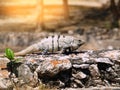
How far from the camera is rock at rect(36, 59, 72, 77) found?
1043 centimetres

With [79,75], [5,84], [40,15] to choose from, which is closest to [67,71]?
[79,75]

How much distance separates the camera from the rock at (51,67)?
10.4m

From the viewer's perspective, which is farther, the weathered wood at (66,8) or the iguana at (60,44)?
the weathered wood at (66,8)

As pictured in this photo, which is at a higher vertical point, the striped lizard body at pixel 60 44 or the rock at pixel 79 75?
the striped lizard body at pixel 60 44

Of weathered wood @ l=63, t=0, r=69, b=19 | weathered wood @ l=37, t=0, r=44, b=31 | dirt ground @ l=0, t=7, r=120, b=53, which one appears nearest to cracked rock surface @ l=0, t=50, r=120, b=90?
dirt ground @ l=0, t=7, r=120, b=53

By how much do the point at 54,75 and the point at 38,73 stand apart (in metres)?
0.35

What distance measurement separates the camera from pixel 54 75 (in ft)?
34.6

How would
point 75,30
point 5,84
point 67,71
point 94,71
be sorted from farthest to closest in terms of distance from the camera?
point 75,30, point 94,71, point 67,71, point 5,84

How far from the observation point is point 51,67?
10414 millimetres

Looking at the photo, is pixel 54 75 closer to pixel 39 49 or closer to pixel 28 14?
pixel 39 49

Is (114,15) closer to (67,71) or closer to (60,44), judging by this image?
(60,44)

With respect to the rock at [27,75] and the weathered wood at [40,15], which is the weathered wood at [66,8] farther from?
the rock at [27,75]

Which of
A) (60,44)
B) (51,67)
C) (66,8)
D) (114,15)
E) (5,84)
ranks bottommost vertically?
(5,84)

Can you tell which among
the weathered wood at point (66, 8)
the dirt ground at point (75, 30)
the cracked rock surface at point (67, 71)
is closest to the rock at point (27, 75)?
the cracked rock surface at point (67, 71)
